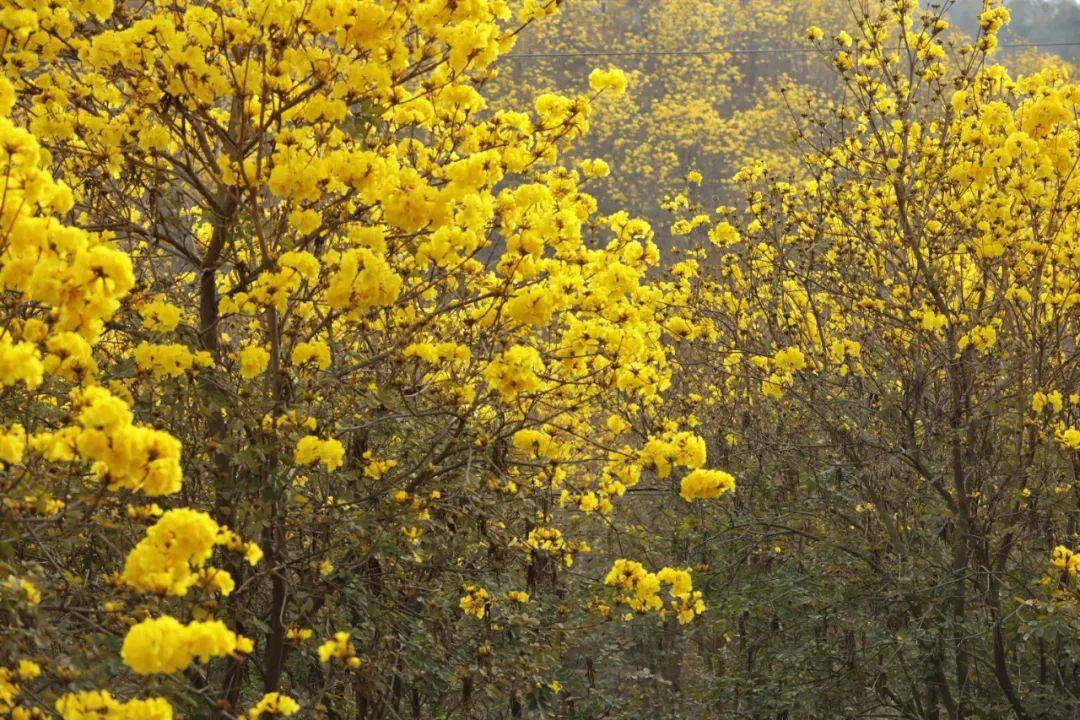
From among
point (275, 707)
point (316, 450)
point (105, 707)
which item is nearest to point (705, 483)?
point (316, 450)

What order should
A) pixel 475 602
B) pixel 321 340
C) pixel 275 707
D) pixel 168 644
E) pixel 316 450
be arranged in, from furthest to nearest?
1. pixel 475 602
2. pixel 321 340
3. pixel 316 450
4. pixel 275 707
5. pixel 168 644

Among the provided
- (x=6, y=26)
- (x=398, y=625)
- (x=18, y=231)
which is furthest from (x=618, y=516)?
(x=18, y=231)

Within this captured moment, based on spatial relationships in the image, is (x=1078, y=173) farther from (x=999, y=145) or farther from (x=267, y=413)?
(x=267, y=413)

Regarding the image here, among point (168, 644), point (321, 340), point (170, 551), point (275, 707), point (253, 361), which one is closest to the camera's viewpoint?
point (168, 644)

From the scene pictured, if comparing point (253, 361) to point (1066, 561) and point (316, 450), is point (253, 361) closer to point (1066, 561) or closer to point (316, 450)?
point (316, 450)

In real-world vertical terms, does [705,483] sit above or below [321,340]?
below

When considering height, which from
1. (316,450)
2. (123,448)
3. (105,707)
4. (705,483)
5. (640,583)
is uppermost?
(316,450)

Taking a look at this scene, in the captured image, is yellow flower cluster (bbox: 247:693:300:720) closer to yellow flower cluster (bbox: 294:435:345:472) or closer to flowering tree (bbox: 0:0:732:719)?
flowering tree (bbox: 0:0:732:719)

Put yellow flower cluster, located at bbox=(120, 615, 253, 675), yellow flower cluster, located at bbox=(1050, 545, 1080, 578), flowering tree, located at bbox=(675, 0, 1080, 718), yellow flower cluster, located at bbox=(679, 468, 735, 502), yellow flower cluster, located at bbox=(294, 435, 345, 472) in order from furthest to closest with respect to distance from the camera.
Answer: flowering tree, located at bbox=(675, 0, 1080, 718)
yellow flower cluster, located at bbox=(1050, 545, 1080, 578)
yellow flower cluster, located at bbox=(679, 468, 735, 502)
yellow flower cluster, located at bbox=(294, 435, 345, 472)
yellow flower cluster, located at bbox=(120, 615, 253, 675)

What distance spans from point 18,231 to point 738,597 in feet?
19.6

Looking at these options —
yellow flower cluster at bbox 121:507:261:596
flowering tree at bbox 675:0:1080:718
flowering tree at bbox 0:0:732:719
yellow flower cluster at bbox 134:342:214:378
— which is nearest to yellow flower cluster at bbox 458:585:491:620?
flowering tree at bbox 0:0:732:719

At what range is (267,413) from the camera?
161 inches

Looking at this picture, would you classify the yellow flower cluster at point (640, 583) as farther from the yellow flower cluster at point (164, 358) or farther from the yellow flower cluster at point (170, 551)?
the yellow flower cluster at point (170, 551)

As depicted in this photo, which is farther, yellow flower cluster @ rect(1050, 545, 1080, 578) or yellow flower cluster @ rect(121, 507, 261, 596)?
yellow flower cluster @ rect(1050, 545, 1080, 578)
